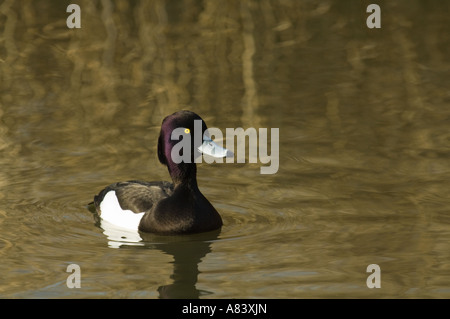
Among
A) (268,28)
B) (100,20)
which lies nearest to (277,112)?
(268,28)

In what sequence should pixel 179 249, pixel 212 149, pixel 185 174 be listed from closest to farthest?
pixel 179 249
pixel 212 149
pixel 185 174

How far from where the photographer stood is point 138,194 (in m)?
10.2

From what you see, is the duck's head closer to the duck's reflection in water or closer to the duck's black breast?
the duck's black breast

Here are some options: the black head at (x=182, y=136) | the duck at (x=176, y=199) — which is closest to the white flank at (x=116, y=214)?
the duck at (x=176, y=199)

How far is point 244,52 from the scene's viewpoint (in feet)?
50.8

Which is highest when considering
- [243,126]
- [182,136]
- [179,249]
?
[243,126]

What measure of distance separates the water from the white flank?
19 centimetres

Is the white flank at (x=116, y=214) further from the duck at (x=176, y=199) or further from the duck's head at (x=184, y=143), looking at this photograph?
the duck's head at (x=184, y=143)

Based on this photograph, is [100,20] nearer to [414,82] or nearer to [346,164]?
[414,82]

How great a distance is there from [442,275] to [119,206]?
3.20 m

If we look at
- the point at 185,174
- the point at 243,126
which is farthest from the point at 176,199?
the point at 243,126

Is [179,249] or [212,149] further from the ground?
[212,149]

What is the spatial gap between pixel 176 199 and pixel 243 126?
306cm

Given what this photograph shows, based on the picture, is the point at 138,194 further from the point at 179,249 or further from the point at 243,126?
the point at 243,126
